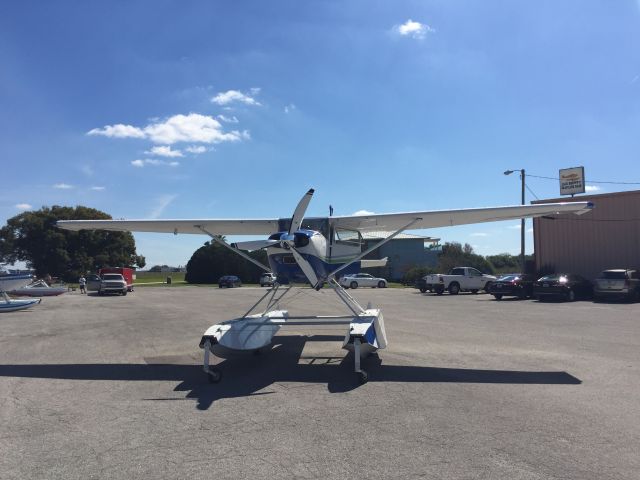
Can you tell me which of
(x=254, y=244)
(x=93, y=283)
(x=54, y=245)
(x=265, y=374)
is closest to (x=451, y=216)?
(x=254, y=244)

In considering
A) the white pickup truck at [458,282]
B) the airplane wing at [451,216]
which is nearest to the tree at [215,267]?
the white pickup truck at [458,282]

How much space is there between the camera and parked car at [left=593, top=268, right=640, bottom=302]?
2345 cm

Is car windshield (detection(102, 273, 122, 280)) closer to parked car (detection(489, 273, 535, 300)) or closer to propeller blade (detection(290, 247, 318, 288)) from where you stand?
parked car (detection(489, 273, 535, 300))

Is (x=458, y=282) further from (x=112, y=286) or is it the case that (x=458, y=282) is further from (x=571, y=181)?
(x=112, y=286)

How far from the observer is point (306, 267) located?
939cm

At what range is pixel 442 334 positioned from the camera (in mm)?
12602

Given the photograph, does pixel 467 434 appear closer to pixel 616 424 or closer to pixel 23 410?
pixel 616 424

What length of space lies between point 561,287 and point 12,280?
2666cm

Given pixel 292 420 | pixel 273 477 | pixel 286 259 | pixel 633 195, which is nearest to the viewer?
pixel 273 477

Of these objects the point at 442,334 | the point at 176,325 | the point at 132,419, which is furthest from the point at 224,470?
the point at 176,325

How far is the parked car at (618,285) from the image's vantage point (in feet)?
76.9

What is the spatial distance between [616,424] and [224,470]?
4185 millimetres

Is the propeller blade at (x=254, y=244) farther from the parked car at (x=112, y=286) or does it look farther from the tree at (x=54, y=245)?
the tree at (x=54, y=245)

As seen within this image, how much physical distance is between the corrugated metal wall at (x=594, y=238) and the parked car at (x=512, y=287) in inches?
238
